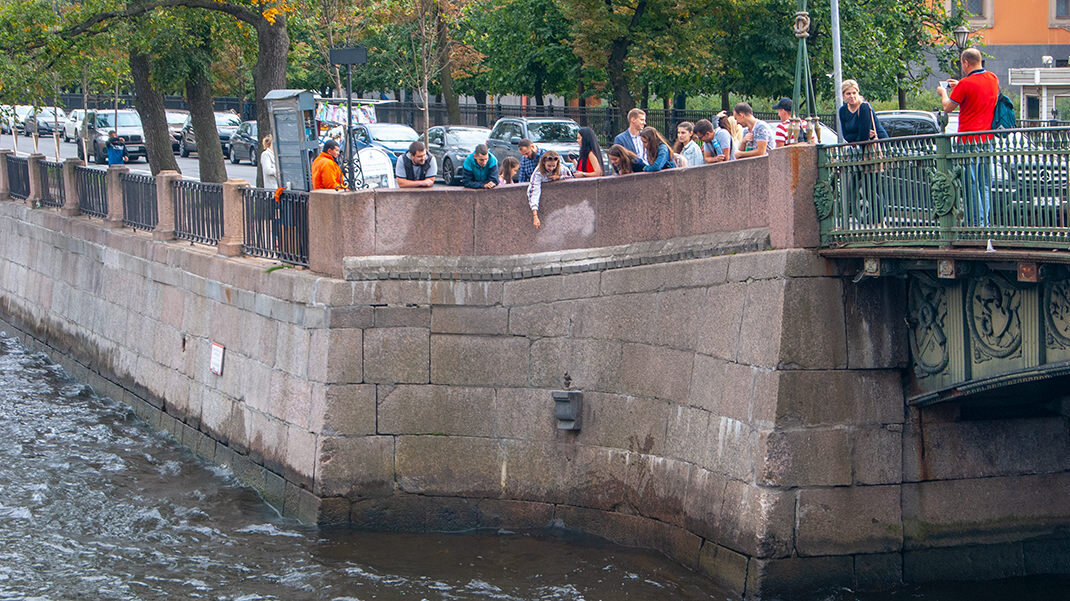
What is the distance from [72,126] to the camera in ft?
165

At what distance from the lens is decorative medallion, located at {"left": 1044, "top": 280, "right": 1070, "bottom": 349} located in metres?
9.17

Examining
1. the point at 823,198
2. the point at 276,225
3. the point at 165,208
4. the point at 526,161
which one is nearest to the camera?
the point at 823,198

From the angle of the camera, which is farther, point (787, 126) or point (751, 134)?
point (751, 134)

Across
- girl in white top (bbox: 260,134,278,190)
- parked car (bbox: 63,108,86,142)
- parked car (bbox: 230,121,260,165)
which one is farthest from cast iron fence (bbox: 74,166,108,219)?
parked car (bbox: 63,108,86,142)

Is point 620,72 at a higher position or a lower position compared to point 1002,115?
higher

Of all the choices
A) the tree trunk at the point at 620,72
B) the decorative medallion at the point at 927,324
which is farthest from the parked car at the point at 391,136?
the decorative medallion at the point at 927,324

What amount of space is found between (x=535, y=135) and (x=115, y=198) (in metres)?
11.6

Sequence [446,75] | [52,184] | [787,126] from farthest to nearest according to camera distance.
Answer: [446,75], [52,184], [787,126]

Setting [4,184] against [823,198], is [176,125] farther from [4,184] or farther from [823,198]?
[823,198]

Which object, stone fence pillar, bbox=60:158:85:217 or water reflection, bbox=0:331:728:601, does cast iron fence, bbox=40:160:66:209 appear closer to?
stone fence pillar, bbox=60:158:85:217

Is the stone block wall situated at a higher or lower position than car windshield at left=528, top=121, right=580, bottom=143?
lower

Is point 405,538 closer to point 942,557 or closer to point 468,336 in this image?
point 468,336

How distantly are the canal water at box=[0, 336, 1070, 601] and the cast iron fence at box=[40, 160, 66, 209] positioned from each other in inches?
325

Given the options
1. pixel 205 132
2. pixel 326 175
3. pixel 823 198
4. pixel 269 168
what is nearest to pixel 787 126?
pixel 823 198
